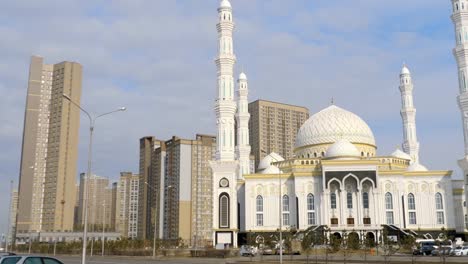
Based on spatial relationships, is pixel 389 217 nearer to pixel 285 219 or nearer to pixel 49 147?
pixel 285 219

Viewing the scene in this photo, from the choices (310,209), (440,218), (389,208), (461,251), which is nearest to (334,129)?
(310,209)

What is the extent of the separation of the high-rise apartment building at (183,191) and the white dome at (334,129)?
3515cm

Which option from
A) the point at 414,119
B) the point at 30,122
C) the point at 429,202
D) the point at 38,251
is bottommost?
the point at 38,251

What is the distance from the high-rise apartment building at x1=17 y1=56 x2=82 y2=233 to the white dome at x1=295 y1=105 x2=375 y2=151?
184 feet

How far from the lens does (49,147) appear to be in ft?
367

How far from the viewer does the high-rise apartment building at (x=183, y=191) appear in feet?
365

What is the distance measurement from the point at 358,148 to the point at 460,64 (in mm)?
18664

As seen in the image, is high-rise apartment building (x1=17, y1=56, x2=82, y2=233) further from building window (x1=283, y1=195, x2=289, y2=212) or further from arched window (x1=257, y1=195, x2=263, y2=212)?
building window (x1=283, y1=195, x2=289, y2=212)

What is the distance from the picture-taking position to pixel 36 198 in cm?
11469

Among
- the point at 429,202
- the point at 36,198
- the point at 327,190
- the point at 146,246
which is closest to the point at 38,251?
the point at 146,246

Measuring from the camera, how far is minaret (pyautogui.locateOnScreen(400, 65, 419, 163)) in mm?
78250

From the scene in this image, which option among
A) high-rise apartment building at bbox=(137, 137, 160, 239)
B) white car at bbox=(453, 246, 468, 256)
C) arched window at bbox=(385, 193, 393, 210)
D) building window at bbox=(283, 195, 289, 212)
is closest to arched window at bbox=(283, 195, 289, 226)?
building window at bbox=(283, 195, 289, 212)

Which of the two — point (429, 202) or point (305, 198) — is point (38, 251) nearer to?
point (305, 198)

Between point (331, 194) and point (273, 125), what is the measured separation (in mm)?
65519
